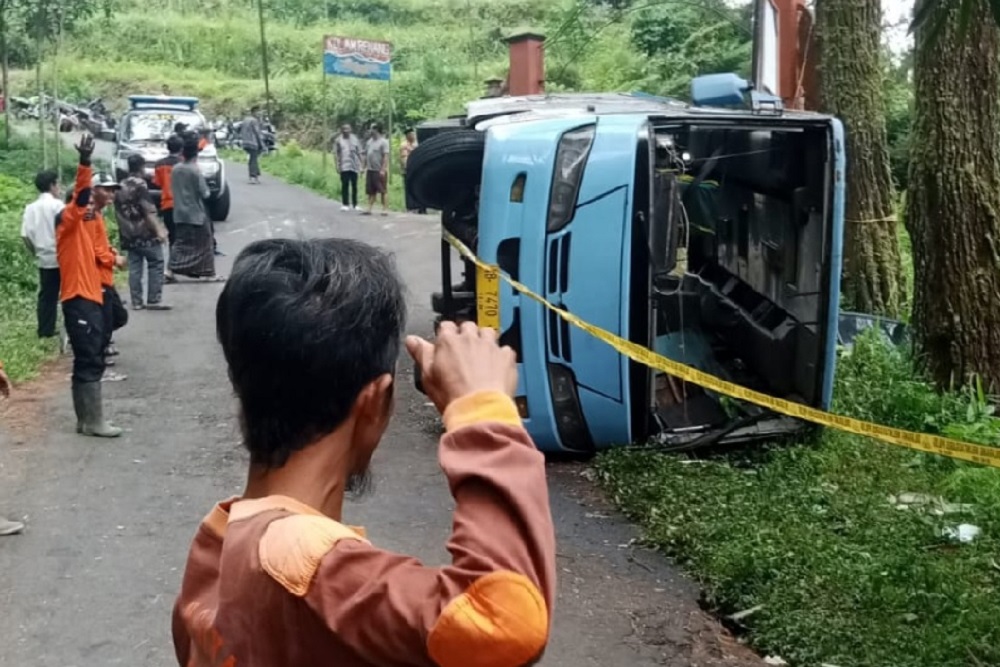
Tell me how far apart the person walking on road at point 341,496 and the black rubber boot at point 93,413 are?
6.76 meters

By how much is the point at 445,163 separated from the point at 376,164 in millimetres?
13261

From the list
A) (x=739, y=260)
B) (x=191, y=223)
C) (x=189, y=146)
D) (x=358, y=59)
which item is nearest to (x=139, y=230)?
(x=189, y=146)

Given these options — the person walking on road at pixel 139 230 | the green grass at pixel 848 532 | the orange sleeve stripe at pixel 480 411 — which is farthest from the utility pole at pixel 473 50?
the orange sleeve stripe at pixel 480 411

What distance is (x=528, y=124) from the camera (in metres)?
7.59

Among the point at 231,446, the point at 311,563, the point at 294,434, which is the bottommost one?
the point at 231,446

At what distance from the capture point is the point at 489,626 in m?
1.40

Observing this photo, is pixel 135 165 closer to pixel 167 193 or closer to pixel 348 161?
pixel 167 193

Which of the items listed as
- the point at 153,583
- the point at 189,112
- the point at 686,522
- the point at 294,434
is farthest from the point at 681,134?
the point at 189,112

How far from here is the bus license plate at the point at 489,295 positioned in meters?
7.45

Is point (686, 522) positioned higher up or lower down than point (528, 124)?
lower down

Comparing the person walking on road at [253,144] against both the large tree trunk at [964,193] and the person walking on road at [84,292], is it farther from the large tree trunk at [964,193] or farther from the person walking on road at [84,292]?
the large tree trunk at [964,193]

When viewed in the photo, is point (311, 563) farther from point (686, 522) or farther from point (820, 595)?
point (686, 522)

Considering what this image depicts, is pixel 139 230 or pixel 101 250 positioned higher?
pixel 101 250

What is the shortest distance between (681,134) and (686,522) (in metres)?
3.15
